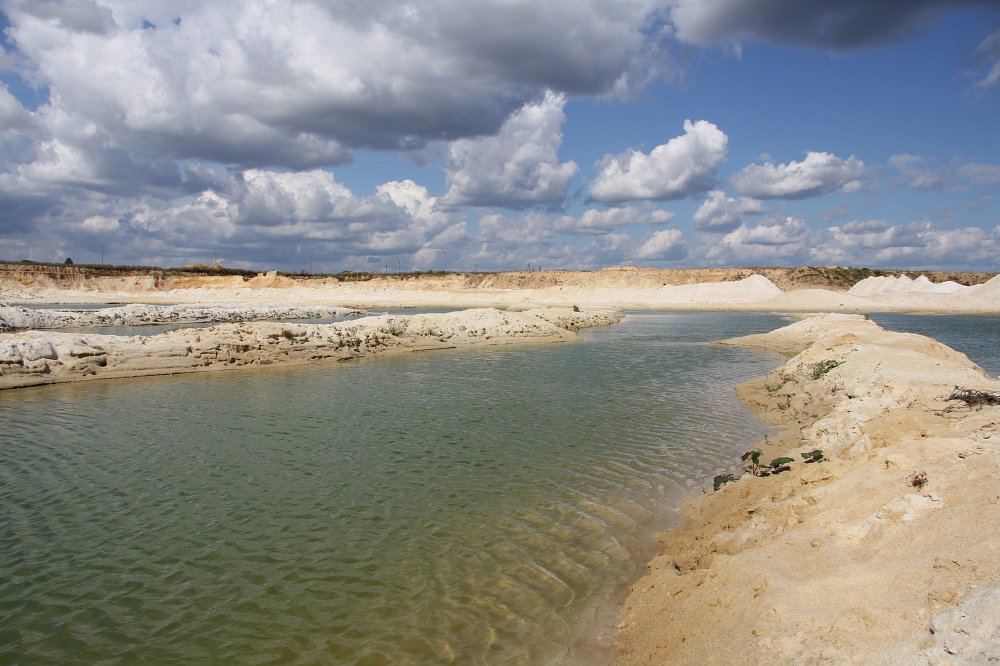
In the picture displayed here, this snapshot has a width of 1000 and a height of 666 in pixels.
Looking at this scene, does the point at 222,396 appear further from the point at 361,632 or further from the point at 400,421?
the point at 361,632

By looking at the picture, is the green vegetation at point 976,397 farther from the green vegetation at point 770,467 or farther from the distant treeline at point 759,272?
the distant treeline at point 759,272

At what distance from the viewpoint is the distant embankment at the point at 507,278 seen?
8900 cm

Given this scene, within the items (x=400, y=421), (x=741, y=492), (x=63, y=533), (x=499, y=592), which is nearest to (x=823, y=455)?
(x=741, y=492)

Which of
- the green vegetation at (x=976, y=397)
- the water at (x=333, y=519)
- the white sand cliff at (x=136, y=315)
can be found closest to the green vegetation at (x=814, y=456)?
the water at (x=333, y=519)

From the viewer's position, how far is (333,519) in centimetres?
671

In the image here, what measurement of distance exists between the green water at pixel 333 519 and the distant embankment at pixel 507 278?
81254 millimetres

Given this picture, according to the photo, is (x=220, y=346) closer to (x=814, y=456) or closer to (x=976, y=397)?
(x=814, y=456)

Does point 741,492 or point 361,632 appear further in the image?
point 741,492

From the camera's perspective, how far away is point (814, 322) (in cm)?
2858

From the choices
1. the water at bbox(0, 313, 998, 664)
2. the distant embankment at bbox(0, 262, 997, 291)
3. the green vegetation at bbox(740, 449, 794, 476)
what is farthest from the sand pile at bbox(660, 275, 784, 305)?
the green vegetation at bbox(740, 449, 794, 476)

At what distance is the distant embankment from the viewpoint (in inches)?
3504

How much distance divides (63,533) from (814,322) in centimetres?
3045

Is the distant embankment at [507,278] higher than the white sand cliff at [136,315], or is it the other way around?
the distant embankment at [507,278]

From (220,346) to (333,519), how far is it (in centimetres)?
1439
